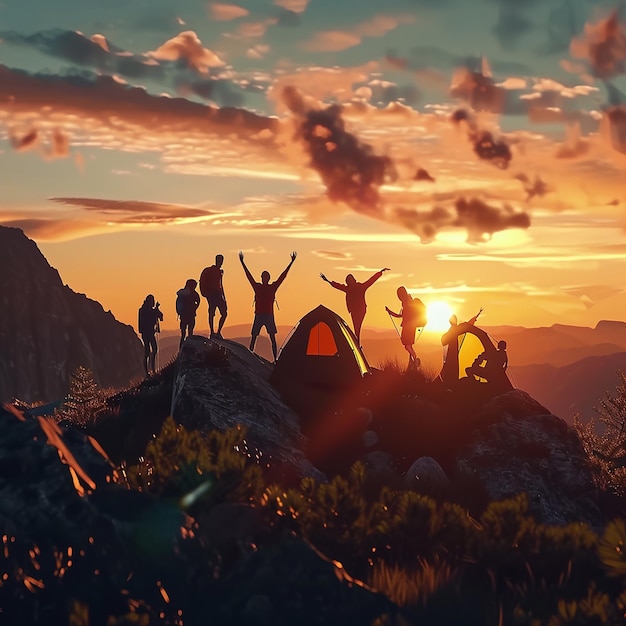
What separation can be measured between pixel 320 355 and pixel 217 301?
12.8 ft

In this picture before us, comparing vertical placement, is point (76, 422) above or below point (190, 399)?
below

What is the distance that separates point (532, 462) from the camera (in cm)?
1997

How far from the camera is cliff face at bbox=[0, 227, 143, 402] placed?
181 metres

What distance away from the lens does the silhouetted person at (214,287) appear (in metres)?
24.5

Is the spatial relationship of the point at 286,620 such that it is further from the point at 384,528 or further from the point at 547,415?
the point at 547,415

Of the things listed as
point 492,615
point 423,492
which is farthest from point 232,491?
point 423,492

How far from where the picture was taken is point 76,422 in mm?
22922

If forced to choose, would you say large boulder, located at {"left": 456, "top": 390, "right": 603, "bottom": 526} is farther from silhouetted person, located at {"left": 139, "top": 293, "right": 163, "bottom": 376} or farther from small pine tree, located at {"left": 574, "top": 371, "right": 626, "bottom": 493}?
silhouetted person, located at {"left": 139, "top": 293, "right": 163, "bottom": 376}

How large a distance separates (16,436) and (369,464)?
12847 millimetres

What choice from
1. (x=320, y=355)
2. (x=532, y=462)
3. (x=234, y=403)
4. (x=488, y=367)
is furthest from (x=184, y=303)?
(x=532, y=462)

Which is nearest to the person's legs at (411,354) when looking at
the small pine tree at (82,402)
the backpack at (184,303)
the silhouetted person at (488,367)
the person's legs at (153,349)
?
the silhouetted person at (488,367)

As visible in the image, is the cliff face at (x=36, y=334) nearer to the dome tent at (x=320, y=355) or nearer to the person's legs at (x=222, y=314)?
the person's legs at (x=222, y=314)

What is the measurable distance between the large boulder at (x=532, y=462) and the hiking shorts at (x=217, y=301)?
8.09 m

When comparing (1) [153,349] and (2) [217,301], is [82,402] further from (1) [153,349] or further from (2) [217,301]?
(2) [217,301]
